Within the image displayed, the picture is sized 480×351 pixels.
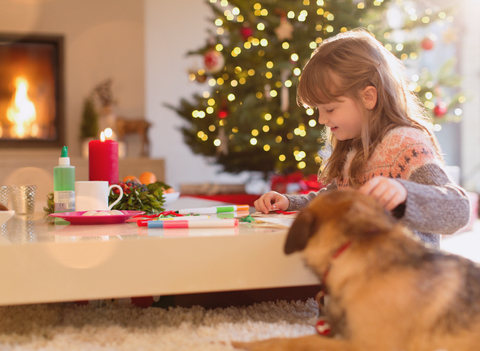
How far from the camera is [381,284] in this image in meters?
0.63

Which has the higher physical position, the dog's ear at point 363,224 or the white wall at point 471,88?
the white wall at point 471,88

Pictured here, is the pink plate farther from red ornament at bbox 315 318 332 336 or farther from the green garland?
red ornament at bbox 315 318 332 336

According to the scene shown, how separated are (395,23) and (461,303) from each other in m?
4.48

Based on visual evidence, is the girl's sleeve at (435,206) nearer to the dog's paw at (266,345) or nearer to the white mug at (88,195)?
the dog's paw at (266,345)

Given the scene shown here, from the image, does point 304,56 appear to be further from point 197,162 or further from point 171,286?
point 171,286

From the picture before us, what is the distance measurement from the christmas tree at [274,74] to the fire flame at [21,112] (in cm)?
180

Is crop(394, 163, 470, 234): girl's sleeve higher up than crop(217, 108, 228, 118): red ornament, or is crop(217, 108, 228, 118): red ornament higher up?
crop(217, 108, 228, 118): red ornament

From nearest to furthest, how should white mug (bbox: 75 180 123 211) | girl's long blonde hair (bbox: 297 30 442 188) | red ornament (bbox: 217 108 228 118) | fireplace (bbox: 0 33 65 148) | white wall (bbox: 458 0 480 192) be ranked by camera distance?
white mug (bbox: 75 180 123 211) → girl's long blonde hair (bbox: 297 30 442 188) → red ornament (bbox: 217 108 228 118) → fireplace (bbox: 0 33 65 148) → white wall (bbox: 458 0 480 192)

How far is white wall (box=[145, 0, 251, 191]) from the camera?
4.64m

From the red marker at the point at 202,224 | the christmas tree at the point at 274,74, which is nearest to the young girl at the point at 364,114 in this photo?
the red marker at the point at 202,224

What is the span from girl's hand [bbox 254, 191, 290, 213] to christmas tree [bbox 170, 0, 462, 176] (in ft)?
5.55

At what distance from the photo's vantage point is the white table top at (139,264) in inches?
27.9

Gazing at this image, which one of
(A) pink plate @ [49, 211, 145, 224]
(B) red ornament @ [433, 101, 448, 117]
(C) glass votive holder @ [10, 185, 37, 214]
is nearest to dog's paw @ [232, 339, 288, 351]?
(A) pink plate @ [49, 211, 145, 224]

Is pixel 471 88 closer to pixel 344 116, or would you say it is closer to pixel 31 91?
pixel 344 116
